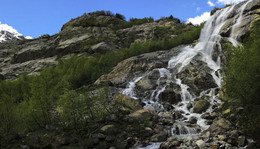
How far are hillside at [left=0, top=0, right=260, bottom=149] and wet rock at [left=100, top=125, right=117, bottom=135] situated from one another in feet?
0.24

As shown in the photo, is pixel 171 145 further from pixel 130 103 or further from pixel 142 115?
pixel 130 103

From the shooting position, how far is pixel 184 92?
68.0ft

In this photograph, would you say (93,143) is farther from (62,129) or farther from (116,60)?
(116,60)

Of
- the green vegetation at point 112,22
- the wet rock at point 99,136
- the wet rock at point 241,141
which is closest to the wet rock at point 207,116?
the wet rock at point 241,141

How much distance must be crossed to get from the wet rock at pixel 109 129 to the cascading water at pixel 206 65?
441cm

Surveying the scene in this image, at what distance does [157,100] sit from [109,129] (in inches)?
374

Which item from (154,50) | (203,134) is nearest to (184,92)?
(203,134)

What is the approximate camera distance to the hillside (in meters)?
10.7

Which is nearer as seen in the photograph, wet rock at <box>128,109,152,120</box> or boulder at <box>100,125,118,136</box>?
boulder at <box>100,125,118,136</box>

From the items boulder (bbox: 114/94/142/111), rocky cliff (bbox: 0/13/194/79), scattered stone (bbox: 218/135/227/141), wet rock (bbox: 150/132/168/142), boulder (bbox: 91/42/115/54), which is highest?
rocky cliff (bbox: 0/13/194/79)

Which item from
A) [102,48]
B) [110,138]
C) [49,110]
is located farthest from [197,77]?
[102,48]

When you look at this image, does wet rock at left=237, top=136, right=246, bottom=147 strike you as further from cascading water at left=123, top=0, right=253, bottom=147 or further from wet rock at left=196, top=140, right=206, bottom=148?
cascading water at left=123, top=0, right=253, bottom=147

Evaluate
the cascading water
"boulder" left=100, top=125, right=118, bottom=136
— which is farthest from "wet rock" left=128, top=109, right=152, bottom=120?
"boulder" left=100, top=125, right=118, bottom=136

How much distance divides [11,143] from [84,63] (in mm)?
30187
